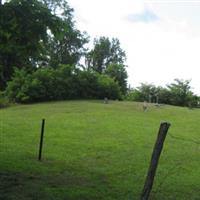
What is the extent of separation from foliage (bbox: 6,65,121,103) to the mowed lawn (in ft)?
45.4

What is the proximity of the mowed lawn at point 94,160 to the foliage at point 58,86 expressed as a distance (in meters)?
13.8

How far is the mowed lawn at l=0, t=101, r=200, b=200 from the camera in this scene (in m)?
8.03

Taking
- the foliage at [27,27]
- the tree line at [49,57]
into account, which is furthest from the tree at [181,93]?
the foliage at [27,27]

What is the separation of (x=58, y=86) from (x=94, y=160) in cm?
2820

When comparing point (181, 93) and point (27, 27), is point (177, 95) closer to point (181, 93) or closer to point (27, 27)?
point (181, 93)

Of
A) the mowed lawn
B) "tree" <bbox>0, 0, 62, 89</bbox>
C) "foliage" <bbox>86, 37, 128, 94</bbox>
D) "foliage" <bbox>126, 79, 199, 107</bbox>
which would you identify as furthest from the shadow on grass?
"foliage" <bbox>86, 37, 128, 94</bbox>

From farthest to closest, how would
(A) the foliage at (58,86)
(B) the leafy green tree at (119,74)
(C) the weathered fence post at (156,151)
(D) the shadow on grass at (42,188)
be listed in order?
(B) the leafy green tree at (119,74), (A) the foliage at (58,86), (D) the shadow on grass at (42,188), (C) the weathered fence post at (156,151)

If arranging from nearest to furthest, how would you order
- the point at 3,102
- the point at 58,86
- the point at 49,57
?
the point at 3,102 < the point at 58,86 < the point at 49,57

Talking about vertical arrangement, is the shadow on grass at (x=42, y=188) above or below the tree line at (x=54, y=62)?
below

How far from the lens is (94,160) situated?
12.4m

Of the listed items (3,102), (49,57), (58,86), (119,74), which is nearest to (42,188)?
(3,102)

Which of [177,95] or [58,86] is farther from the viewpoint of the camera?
[177,95]

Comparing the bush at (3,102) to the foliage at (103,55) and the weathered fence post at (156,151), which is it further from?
the weathered fence post at (156,151)

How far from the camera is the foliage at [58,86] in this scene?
38.7m
